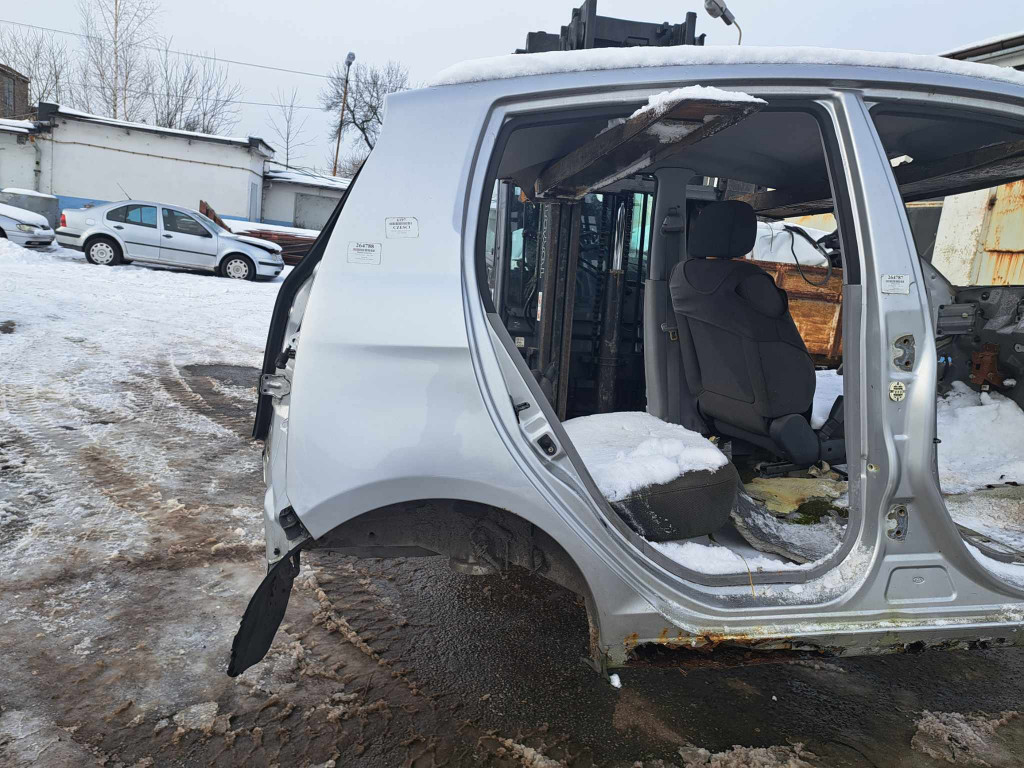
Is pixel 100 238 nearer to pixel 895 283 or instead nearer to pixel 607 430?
pixel 607 430

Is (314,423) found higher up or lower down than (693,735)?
higher up

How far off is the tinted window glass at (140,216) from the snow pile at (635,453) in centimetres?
1404

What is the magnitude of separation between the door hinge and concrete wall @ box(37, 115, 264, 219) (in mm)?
23851

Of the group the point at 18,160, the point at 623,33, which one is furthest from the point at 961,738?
the point at 18,160

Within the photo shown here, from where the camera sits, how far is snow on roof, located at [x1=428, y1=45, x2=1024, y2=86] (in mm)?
1923

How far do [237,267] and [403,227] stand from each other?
46.4 feet

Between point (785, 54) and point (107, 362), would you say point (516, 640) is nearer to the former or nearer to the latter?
point (785, 54)

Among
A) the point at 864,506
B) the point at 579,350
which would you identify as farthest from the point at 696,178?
the point at 864,506

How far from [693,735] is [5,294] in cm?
1054

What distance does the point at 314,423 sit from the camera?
1.84m

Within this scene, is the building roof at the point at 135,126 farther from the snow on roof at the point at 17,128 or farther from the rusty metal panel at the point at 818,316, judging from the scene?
the rusty metal panel at the point at 818,316

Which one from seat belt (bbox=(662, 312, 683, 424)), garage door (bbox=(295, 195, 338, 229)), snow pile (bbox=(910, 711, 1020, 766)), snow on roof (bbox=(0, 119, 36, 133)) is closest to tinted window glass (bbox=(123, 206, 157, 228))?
snow on roof (bbox=(0, 119, 36, 133))

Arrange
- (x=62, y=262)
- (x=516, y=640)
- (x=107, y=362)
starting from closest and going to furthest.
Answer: (x=516, y=640) < (x=107, y=362) < (x=62, y=262)

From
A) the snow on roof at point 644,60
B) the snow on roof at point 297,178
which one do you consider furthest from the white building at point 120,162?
the snow on roof at point 644,60
